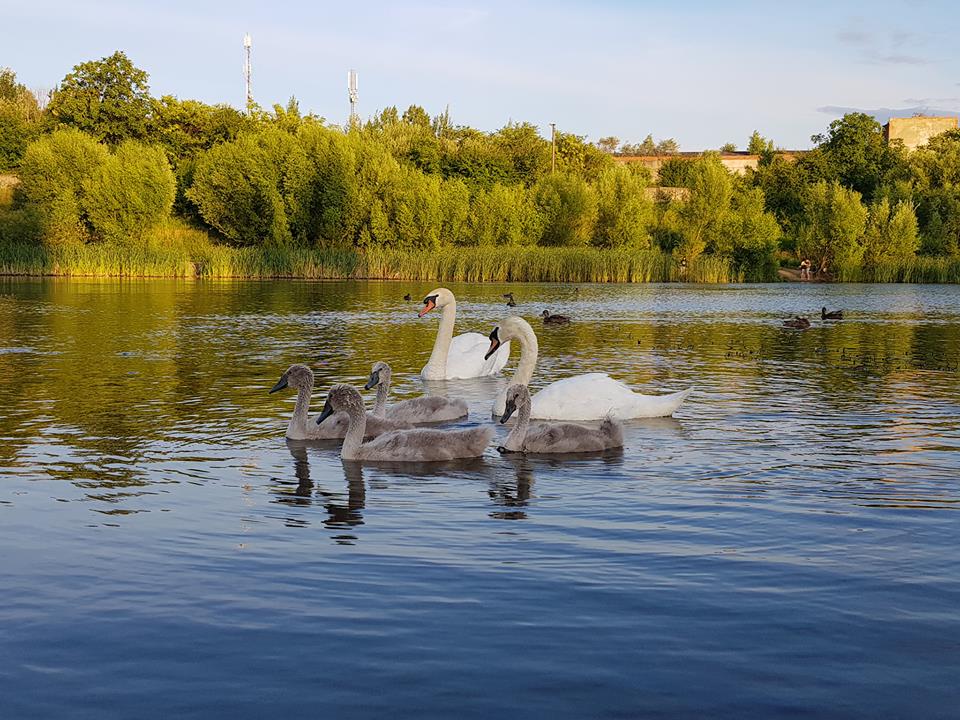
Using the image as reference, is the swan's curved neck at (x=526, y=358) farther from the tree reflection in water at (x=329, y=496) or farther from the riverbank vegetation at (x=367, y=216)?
the riverbank vegetation at (x=367, y=216)

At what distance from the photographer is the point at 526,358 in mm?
13773

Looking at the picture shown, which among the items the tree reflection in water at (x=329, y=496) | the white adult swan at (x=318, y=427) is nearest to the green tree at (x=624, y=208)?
the white adult swan at (x=318, y=427)

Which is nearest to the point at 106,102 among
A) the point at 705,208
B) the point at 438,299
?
the point at 705,208

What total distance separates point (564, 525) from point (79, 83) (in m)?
85.7

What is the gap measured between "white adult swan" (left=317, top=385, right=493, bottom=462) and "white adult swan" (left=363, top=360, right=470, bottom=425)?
1.59m

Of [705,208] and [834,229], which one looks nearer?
[834,229]

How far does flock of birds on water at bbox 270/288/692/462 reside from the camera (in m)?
10.8

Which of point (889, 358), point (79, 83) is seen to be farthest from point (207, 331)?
point (79, 83)

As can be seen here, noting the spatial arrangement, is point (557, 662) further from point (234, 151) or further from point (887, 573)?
point (234, 151)

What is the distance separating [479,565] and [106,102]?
84.1 m

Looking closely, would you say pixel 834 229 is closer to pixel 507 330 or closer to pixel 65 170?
pixel 65 170

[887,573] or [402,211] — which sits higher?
[402,211]

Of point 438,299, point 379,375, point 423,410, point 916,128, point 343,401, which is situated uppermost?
point 916,128

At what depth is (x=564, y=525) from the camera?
8.24m
